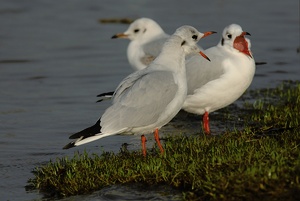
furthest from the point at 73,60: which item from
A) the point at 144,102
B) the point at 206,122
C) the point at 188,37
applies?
the point at 144,102

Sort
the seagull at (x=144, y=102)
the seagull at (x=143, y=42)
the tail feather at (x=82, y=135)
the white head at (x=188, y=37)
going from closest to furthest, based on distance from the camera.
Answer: the tail feather at (x=82, y=135) → the seagull at (x=144, y=102) → the white head at (x=188, y=37) → the seagull at (x=143, y=42)

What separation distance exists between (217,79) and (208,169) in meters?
3.35

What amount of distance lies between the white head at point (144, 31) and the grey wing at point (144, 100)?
518 centimetres

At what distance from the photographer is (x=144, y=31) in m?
13.1

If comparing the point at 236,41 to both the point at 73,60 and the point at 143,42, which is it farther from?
the point at 73,60

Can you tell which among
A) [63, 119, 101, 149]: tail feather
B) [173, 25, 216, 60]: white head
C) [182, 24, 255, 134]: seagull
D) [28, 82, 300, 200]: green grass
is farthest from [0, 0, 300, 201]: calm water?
[173, 25, 216, 60]: white head

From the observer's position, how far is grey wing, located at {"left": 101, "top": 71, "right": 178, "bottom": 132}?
25.5 ft

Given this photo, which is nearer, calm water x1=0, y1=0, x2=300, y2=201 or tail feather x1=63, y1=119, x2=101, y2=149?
tail feather x1=63, y1=119, x2=101, y2=149

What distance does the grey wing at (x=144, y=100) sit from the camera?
777 cm

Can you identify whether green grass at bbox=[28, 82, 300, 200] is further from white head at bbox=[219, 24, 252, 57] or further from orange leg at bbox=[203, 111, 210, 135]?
white head at bbox=[219, 24, 252, 57]

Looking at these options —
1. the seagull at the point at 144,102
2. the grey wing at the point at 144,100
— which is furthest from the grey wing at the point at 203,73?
the grey wing at the point at 144,100

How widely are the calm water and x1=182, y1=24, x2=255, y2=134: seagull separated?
106cm

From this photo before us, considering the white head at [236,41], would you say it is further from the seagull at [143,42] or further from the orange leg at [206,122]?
the seagull at [143,42]

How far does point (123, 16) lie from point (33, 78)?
200 inches
